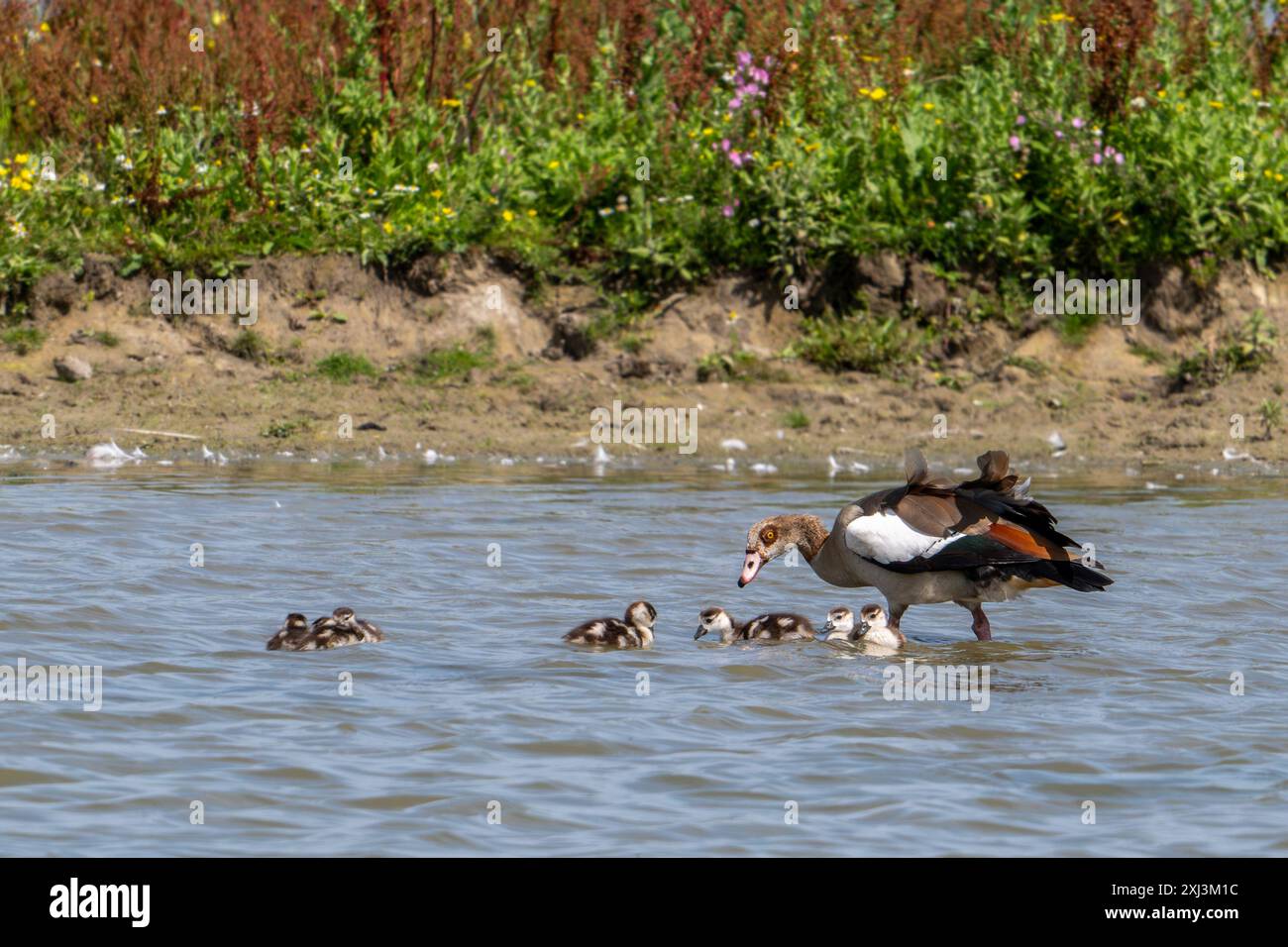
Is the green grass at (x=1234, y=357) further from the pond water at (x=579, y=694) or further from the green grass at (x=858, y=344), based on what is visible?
the pond water at (x=579, y=694)

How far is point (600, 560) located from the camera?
35.1ft

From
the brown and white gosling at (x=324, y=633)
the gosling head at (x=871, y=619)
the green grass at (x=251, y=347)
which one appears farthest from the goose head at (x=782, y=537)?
the green grass at (x=251, y=347)

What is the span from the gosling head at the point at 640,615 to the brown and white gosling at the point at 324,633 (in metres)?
1.12

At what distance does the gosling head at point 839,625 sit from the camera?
28.9 feet

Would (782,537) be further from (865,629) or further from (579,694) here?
(579,694)

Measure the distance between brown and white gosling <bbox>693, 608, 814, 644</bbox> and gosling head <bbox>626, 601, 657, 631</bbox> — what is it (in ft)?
0.83

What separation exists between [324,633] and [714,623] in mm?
1789

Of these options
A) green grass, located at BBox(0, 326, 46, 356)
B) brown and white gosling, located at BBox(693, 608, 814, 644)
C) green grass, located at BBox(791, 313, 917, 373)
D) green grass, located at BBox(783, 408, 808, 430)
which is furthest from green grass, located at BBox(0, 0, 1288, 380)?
brown and white gosling, located at BBox(693, 608, 814, 644)

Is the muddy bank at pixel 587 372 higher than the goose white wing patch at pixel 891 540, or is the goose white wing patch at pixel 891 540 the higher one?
the muddy bank at pixel 587 372

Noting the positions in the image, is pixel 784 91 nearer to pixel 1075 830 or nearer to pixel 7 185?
pixel 7 185

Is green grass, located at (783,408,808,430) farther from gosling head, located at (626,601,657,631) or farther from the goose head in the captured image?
gosling head, located at (626,601,657,631)

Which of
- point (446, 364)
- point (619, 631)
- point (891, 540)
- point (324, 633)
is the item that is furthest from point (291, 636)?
point (446, 364)

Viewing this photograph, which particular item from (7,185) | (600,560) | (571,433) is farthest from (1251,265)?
(7,185)

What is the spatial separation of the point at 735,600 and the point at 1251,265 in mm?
6949
